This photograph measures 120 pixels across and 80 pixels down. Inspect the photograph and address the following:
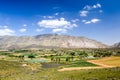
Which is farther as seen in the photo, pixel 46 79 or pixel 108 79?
pixel 46 79

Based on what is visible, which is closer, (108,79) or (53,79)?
(108,79)

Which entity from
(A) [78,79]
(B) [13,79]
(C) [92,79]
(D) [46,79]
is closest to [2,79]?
(B) [13,79]

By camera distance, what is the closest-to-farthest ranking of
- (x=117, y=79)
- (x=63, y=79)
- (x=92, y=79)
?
(x=117, y=79), (x=92, y=79), (x=63, y=79)

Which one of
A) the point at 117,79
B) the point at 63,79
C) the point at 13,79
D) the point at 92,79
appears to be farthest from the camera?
the point at 13,79

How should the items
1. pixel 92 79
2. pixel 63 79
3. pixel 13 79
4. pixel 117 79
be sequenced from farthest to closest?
pixel 13 79 < pixel 63 79 < pixel 92 79 < pixel 117 79

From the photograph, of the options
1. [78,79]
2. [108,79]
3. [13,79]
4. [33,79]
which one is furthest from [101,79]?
[13,79]

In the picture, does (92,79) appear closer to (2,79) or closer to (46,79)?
(46,79)

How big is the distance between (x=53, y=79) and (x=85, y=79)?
787 centimetres

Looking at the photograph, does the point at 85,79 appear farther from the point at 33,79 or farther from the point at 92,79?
the point at 33,79

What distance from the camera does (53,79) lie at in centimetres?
4972

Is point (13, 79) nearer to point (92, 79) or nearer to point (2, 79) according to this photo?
point (2, 79)

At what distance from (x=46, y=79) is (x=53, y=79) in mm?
1657

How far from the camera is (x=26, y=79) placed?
50.6 meters

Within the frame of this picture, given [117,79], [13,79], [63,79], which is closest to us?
[117,79]
